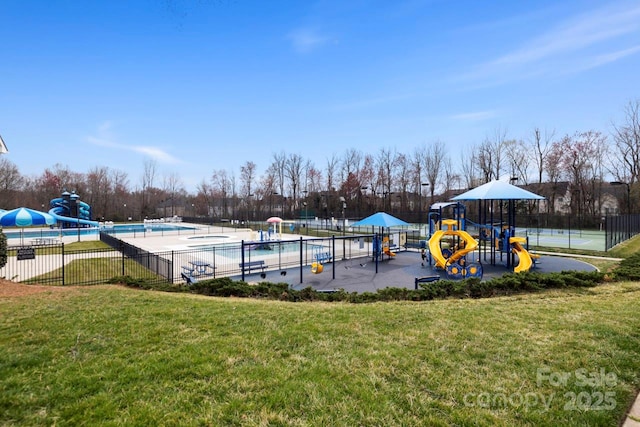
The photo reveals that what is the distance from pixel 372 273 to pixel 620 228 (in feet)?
74.8

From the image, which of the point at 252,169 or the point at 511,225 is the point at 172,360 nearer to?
the point at 511,225

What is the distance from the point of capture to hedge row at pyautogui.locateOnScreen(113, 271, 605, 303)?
860 cm

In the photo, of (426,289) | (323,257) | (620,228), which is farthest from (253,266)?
(620,228)

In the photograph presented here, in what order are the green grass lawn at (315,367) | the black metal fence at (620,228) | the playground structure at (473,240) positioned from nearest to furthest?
the green grass lawn at (315,367) < the playground structure at (473,240) < the black metal fence at (620,228)

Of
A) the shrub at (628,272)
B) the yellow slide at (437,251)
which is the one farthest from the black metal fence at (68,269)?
the shrub at (628,272)

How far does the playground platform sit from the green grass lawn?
5857 millimetres

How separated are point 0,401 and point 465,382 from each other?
15.0ft

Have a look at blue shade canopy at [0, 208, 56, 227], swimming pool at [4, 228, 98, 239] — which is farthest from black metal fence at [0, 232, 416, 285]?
swimming pool at [4, 228, 98, 239]

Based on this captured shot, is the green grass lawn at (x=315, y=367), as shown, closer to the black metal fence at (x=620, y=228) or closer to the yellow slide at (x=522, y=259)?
the yellow slide at (x=522, y=259)

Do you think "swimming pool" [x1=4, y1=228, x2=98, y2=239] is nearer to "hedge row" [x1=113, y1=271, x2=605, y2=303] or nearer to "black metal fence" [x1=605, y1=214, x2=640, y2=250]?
"hedge row" [x1=113, y1=271, x2=605, y2=303]

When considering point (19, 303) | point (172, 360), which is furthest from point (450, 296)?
point (19, 303)

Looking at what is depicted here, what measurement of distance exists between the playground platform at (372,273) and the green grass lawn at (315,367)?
19.2 feet

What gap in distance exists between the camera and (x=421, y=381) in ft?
11.2

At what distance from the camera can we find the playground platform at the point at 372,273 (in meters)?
12.0
